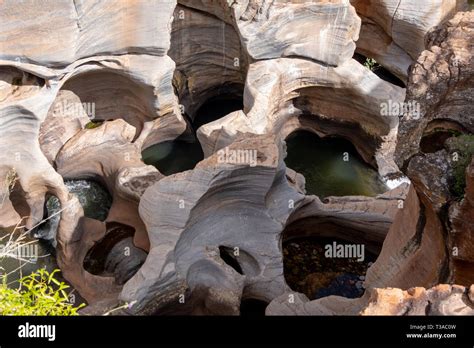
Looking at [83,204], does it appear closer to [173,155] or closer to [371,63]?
[173,155]

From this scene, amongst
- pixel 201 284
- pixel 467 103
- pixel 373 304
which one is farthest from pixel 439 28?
pixel 201 284

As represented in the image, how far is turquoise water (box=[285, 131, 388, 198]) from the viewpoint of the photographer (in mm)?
13875

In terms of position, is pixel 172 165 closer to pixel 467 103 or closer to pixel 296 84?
pixel 296 84

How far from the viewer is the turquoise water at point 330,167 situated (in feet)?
45.5

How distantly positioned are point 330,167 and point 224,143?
3.89 metres

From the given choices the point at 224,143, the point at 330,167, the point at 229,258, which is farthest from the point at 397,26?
the point at 229,258

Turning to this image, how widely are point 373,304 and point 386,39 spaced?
1267cm

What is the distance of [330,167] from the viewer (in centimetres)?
1470

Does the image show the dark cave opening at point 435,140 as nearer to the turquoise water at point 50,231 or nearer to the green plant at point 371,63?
the turquoise water at point 50,231

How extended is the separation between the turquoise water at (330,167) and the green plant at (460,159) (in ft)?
24.6

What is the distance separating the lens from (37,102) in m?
10.9

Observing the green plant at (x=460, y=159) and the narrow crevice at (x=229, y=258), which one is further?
the narrow crevice at (x=229, y=258)

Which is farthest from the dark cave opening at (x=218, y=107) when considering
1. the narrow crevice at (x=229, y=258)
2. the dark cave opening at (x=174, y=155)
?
the narrow crevice at (x=229, y=258)

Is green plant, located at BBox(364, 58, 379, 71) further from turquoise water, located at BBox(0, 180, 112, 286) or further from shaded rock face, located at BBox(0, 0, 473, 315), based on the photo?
turquoise water, located at BBox(0, 180, 112, 286)
